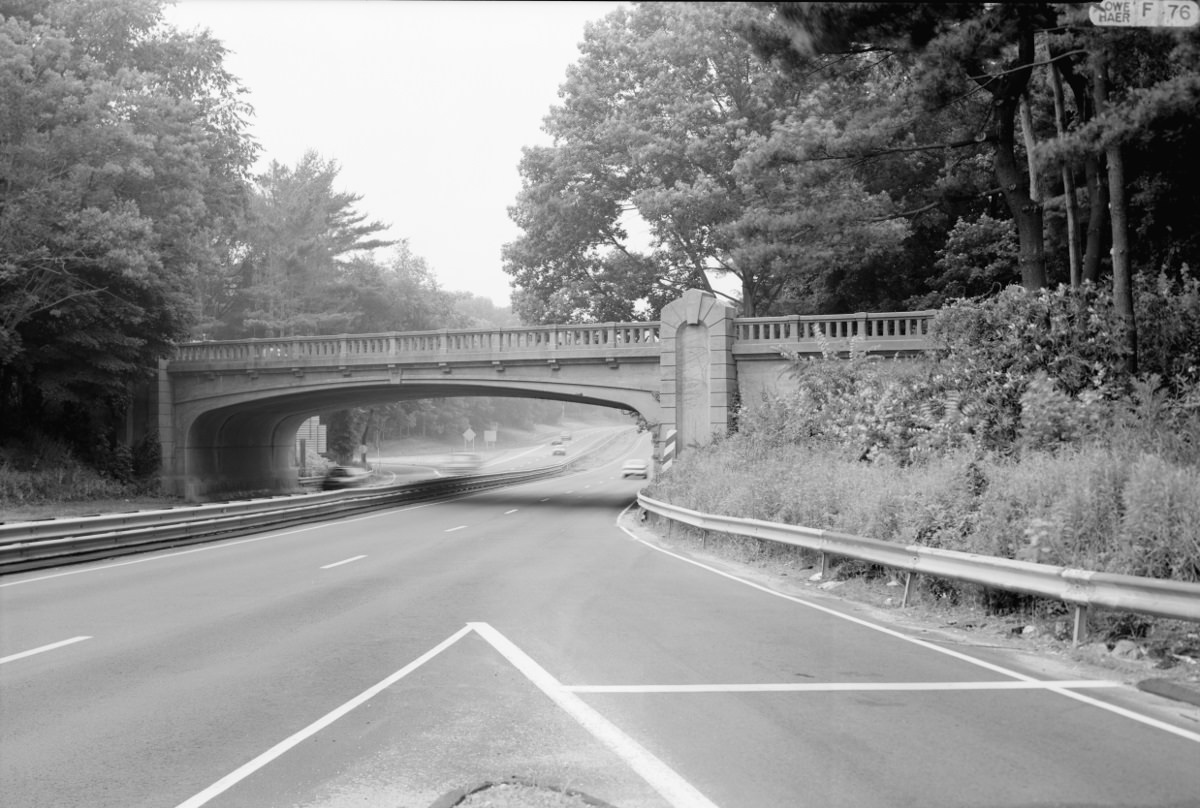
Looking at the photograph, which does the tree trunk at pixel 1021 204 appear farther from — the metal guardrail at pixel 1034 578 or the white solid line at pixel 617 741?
the white solid line at pixel 617 741

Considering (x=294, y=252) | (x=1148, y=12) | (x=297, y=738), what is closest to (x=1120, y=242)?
(x=1148, y=12)

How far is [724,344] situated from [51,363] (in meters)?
24.1

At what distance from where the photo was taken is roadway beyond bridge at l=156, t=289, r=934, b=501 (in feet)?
108

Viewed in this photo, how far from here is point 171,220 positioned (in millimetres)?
36156

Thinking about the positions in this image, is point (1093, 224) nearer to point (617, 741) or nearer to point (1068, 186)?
point (1068, 186)

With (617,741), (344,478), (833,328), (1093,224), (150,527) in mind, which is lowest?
(344,478)

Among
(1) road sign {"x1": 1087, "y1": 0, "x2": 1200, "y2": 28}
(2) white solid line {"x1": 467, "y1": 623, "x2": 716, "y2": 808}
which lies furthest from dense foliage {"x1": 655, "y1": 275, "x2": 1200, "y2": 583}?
(2) white solid line {"x1": 467, "y1": 623, "x2": 716, "y2": 808}

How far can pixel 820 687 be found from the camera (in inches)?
282

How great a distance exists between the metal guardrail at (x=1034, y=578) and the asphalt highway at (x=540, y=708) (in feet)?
2.64

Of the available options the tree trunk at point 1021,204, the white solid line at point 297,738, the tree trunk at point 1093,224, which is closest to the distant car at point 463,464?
the tree trunk at point 1021,204

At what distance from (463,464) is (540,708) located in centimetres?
7832

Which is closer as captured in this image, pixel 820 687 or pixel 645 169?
pixel 820 687

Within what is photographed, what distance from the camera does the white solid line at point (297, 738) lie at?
4.96 metres

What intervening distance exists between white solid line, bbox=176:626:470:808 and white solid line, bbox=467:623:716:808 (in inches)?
32.8
